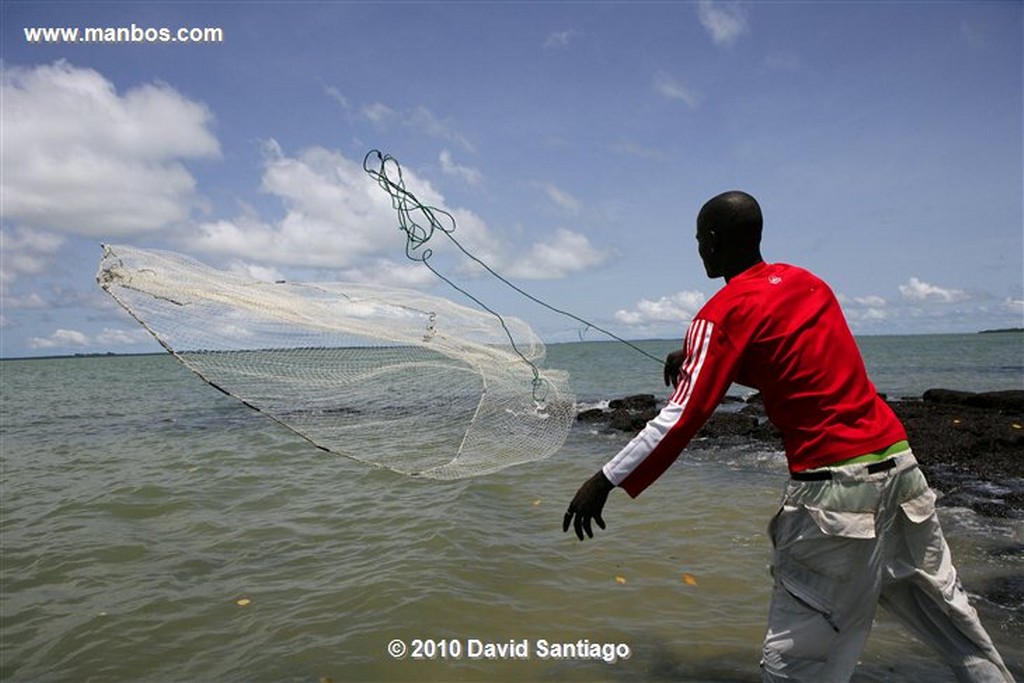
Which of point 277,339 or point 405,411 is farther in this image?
A: point 405,411

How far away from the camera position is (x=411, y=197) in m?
4.67

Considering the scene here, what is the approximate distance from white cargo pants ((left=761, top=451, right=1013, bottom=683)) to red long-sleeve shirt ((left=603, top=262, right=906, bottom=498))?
0.46ft

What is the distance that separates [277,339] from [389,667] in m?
2.81

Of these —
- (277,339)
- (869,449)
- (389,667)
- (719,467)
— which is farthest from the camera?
(719,467)

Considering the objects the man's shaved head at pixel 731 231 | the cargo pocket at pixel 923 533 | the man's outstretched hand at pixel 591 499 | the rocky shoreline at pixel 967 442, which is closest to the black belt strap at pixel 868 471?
the cargo pocket at pixel 923 533

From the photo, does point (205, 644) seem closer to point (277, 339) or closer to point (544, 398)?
point (277, 339)

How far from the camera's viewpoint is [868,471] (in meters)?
2.44

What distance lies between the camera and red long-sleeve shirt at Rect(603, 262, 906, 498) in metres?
2.41

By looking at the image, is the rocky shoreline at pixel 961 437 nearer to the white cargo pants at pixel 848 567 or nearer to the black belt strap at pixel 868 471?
the white cargo pants at pixel 848 567

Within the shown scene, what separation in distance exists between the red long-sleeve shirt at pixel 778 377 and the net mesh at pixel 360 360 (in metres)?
2.35

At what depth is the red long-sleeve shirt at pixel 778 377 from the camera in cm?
241

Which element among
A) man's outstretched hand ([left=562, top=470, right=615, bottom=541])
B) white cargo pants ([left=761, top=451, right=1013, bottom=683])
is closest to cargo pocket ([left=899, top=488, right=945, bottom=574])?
white cargo pants ([left=761, top=451, right=1013, bottom=683])

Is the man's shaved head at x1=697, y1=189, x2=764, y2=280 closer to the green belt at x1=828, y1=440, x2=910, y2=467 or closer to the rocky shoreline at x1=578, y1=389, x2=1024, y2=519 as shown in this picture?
the green belt at x1=828, y1=440, x2=910, y2=467

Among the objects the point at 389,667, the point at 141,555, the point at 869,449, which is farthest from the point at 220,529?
the point at 869,449
